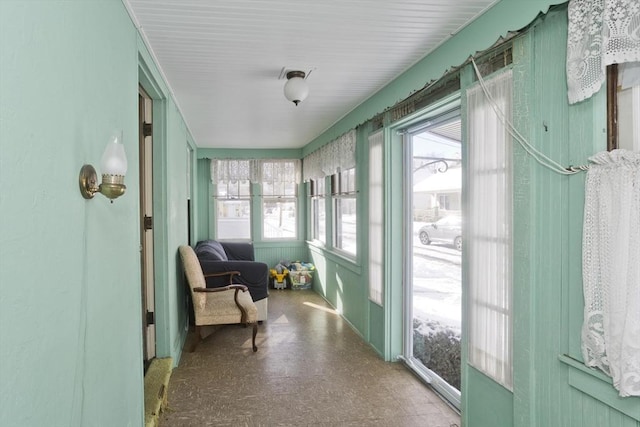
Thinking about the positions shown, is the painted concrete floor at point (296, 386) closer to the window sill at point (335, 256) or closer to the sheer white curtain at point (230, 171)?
the window sill at point (335, 256)

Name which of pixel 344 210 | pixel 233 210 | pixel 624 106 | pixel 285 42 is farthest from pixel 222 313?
pixel 233 210

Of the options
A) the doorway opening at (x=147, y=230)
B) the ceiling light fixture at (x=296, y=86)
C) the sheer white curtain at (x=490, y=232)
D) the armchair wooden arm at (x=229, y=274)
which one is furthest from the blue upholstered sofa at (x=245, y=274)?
the sheer white curtain at (x=490, y=232)

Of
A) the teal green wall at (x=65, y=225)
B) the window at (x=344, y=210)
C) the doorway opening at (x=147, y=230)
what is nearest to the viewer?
the teal green wall at (x=65, y=225)

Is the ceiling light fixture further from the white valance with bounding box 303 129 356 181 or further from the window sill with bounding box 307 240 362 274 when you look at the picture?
the window sill with bounding box 307 240 362 274

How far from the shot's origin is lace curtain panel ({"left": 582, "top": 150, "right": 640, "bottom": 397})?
1.38 metres

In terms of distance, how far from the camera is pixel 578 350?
1.65 meters

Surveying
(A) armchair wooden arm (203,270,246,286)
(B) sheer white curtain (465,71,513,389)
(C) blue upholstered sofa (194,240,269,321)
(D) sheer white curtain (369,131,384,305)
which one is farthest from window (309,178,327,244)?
(B) sheer white curtain (465,71,513,389)

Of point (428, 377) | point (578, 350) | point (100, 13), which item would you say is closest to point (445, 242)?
point (428, 377)

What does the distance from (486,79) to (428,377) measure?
2.25m

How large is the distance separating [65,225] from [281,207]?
246 inches

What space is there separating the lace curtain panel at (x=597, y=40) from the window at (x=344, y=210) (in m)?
3.10

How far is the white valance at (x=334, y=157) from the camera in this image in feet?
14.5

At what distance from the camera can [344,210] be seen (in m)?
5.27

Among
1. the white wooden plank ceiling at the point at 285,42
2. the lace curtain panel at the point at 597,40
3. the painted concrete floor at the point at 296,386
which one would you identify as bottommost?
the painted concrete floor at the point at 296,386
